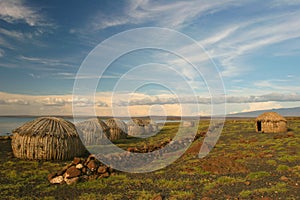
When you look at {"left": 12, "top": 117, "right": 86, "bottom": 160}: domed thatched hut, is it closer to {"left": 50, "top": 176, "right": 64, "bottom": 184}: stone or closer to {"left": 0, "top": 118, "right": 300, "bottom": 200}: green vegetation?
{"left": 0, "top": 118, "right": 300, "bottom": 200}: green vegetation

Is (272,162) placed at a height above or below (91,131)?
below

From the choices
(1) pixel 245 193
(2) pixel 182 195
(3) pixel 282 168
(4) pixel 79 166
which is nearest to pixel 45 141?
(4) pixel 79 166

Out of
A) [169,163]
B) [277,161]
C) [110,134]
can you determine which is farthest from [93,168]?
[110,134]

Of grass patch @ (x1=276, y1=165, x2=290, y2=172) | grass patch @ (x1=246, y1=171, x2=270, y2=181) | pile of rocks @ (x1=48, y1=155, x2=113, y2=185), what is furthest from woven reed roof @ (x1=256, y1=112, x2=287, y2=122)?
pile of rocks @ (x1=48, y1=155, x2=113, y2=185)

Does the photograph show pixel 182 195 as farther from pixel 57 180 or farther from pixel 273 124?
pixel 273 124

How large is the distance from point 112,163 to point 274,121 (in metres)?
27.1

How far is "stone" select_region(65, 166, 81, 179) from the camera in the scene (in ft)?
45.7

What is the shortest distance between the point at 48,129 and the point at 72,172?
6417mm

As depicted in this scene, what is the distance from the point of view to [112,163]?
17.2 meters

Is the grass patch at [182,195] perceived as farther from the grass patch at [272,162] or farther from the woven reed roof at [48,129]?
the woven reed roof at [48,129]

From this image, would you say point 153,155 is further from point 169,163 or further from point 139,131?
point 139,131

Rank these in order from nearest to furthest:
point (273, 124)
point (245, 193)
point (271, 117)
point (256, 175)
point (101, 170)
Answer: point (245, 193), point (256, 175), point (101, 170), point (273, 124), point (271, 117)

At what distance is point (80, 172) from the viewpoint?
14359mm

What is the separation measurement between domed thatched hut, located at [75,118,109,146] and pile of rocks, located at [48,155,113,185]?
33.3 ft
